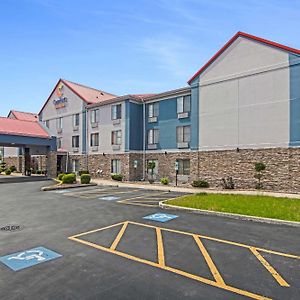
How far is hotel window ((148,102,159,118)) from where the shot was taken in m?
29.9

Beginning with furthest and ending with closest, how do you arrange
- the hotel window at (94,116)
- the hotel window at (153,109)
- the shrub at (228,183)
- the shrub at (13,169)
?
the shrub at (13,169) → the hotel window at (94,116) → the hotel window at (153,109) → the shrub at (228,183)

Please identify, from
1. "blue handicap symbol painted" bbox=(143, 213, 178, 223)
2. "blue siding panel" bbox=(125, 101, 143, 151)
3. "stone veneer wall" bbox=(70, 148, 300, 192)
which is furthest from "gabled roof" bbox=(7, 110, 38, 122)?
"blue handicap symbol painted" bbox=(143, 213, 178, 223)

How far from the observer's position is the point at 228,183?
22.6 metres

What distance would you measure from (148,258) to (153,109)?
25097 millimetres

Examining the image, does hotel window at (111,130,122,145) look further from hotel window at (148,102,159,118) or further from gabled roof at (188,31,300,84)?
gabled roof at (188,31,300,84)

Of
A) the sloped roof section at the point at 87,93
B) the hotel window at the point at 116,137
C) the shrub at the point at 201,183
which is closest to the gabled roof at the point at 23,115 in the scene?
the sloped roof section at the point at 87,93

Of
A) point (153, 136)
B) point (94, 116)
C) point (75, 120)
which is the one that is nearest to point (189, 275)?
point (153, 136)

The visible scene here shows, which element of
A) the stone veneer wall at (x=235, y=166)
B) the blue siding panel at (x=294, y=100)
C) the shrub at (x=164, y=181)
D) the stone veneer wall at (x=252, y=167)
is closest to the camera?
the blue siding panel at (x=294, y=100)

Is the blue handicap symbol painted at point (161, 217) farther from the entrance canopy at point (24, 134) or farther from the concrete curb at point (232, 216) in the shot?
the entrance canopy at point (24, 134)

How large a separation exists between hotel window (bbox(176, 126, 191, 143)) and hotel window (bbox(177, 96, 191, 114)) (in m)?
1.79

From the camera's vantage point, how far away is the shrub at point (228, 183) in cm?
2238

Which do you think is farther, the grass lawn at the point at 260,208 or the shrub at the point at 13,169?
the shrub at the point at 13,169

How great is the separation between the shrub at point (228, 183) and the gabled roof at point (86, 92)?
73.3ft

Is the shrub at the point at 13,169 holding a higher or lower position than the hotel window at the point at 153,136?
lower
